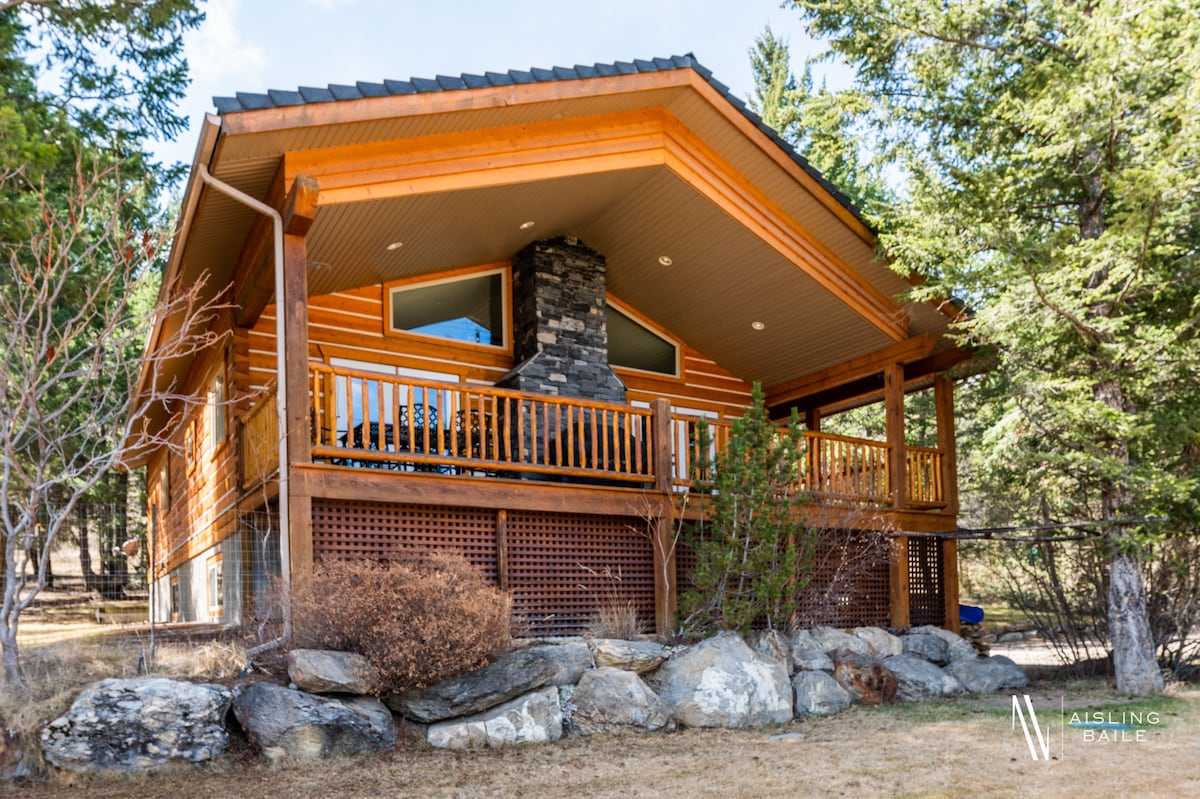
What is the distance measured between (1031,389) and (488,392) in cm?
566

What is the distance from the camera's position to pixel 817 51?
13188mm

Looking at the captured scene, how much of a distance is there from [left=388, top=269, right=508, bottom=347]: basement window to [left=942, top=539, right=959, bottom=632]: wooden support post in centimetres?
645

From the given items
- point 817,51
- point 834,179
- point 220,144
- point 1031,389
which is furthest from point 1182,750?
point 834,179

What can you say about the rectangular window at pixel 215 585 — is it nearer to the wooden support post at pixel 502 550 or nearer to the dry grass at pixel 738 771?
the wooden support post at pixel 502 550

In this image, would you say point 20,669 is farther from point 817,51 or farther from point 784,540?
point 817,51

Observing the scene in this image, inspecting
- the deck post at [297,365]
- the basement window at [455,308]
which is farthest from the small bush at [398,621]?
the basement window at [455,308]

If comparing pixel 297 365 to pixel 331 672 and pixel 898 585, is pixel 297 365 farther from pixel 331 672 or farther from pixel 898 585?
pixel 898 585

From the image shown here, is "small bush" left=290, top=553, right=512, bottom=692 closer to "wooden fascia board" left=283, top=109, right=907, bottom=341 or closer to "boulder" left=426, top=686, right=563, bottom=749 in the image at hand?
"boulder" left=426, top=686, right=563, bottom=749

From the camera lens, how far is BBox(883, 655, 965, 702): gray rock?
410 inches

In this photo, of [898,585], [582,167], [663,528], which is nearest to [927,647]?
[898,585]

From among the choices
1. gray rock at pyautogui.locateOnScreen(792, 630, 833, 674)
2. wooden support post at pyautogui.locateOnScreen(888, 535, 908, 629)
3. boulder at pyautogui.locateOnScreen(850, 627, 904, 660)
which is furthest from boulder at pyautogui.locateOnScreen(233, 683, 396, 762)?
wooden support post at pyautogui.locateOnScreen(888, 535, 908, 629)

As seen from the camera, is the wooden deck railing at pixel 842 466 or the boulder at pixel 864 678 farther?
the wooden deck railing at pixel 842 466

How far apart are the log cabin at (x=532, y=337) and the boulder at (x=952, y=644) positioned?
438mm

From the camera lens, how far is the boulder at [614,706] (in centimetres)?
809
